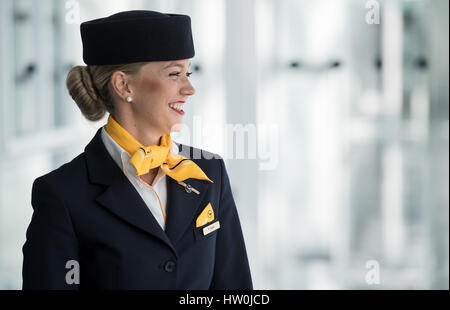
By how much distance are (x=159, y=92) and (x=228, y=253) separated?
41 cm

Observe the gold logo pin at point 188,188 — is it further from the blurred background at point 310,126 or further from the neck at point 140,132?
the blurred background at point 310,126

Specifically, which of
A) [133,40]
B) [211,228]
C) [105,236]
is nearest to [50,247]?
[105,236]

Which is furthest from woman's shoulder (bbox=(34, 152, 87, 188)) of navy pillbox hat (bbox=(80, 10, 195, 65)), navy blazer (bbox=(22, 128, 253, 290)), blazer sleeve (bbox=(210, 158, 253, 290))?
blazer sleeve (bbox=(210, 158, 253, 290))

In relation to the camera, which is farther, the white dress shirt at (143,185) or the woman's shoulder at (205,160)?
the woman's shoulder at (205,160)

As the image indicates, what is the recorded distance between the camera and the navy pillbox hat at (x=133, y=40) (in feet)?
4.15

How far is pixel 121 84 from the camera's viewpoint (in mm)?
1287

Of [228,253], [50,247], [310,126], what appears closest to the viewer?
[50,247]

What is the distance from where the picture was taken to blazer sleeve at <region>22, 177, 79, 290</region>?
3.91 ft

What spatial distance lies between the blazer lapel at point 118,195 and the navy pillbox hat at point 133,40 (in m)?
0.20

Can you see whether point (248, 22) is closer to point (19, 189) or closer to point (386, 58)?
point (386, 58)

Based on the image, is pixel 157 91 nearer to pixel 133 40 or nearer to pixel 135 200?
pixel 133 40

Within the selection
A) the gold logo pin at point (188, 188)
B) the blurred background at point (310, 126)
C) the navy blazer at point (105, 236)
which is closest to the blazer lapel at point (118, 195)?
the navy blazer at point (105, 236)

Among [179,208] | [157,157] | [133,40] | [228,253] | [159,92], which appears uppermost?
[133,40]
